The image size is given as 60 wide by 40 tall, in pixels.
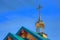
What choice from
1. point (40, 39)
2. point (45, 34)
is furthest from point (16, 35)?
point (45, 34)

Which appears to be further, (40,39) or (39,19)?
(39,19)

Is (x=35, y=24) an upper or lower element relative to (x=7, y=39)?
upper

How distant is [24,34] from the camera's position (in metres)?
26.4

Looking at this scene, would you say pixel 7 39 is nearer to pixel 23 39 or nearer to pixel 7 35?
pixel 7 35

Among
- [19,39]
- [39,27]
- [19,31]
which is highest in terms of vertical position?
[39,27]

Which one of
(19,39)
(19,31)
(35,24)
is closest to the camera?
(19,39)

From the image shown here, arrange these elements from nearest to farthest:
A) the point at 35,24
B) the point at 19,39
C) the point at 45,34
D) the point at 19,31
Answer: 1. the point at 19,39
2. the point at 19,31
3. the point at 45,34
4. the point at 35,24

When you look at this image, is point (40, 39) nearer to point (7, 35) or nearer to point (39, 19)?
point (7, 35)

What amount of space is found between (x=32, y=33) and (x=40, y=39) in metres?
1.46

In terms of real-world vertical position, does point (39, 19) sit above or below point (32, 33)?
above

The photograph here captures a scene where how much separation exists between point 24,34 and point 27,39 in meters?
0.96

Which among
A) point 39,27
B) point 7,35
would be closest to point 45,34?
point 39,27

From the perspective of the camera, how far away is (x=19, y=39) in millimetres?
24844

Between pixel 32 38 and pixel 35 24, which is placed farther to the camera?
pixel 35 24
